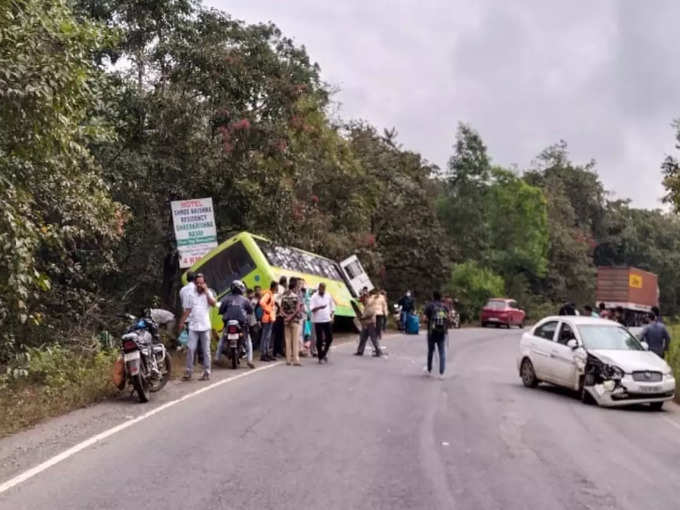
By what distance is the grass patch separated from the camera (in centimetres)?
1058

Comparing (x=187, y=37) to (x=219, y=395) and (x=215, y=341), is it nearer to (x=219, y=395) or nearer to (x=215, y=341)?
(x=215, y=341)

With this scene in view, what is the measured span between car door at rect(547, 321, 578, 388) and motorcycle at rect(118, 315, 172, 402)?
6976mm

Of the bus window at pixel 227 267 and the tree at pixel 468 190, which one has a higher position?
the tree at pixel 468 190

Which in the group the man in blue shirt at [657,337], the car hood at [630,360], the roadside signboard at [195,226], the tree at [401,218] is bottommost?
Result: the car hood at [630,360]

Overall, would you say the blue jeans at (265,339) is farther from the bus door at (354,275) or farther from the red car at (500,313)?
the red car at (500,313)

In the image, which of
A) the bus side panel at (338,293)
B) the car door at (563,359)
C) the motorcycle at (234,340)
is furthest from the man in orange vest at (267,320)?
the bus side panel at (338,293)

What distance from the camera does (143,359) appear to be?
461 inches

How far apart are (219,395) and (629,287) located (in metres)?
44.4

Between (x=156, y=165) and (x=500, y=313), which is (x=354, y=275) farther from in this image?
(x=500, y=313)

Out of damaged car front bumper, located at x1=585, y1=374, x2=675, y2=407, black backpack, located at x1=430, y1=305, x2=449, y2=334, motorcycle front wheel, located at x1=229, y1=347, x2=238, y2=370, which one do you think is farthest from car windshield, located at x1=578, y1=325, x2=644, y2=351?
motorcycle front wheel, located at x1=229, y1=347, x2=238, y2=370

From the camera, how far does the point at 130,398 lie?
12.1m

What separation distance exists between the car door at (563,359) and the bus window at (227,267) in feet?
33.3

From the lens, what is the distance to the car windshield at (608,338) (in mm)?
14781

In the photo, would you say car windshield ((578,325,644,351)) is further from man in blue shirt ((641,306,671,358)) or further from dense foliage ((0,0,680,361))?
dense foliage ((0,0,680,361))
